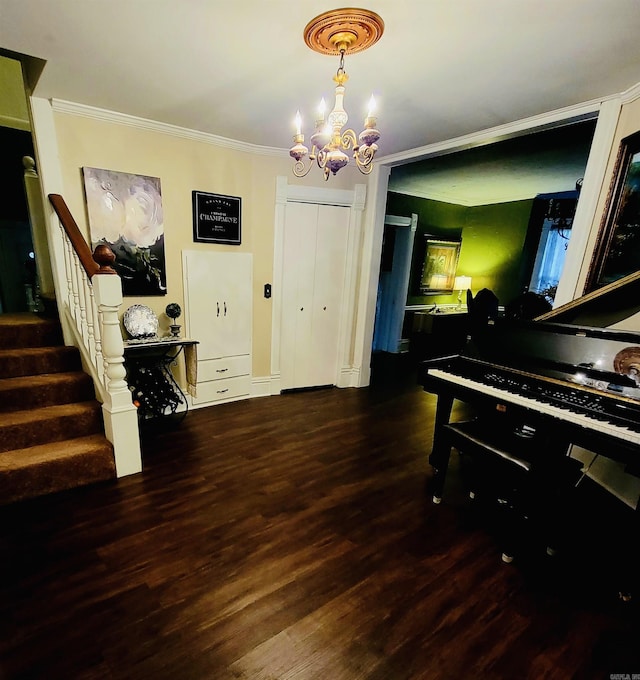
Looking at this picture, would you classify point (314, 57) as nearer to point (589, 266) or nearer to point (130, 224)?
point (130, 224)

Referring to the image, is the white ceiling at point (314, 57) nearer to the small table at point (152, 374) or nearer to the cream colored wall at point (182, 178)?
Answer: the cream colored wall at point (182, 178)

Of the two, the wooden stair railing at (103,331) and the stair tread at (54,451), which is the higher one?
the wooden stair railing at (103,331)

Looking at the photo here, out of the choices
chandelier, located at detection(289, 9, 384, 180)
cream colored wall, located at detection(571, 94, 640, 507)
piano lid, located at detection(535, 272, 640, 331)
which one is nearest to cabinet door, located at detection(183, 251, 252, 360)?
chandelier, located at detection(289, 9, 384, 180)

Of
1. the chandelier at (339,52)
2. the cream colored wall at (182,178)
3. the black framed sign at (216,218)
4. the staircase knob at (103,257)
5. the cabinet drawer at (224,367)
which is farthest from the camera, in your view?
the cabinet drawer at (224,367)

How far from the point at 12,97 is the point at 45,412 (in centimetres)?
305

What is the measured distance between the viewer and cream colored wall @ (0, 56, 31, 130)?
305 cm

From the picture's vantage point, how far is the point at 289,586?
156cm

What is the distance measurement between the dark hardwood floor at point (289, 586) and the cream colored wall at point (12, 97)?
11.4 ft

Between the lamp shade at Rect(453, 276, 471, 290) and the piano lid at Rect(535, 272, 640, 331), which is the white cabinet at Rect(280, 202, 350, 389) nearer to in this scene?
the piano lid at Rect(535, 272, 640, 331)

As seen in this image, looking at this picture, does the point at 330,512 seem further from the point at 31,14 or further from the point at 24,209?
the point at 24,209

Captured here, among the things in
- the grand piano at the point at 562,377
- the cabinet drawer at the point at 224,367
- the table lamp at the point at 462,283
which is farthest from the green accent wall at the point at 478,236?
the grand piano at the point at 562,377

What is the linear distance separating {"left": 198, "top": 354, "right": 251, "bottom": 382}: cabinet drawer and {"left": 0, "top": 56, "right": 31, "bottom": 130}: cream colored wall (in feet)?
8.83

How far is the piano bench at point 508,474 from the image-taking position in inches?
65.1

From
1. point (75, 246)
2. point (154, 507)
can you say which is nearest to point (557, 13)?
point (75, 246)
